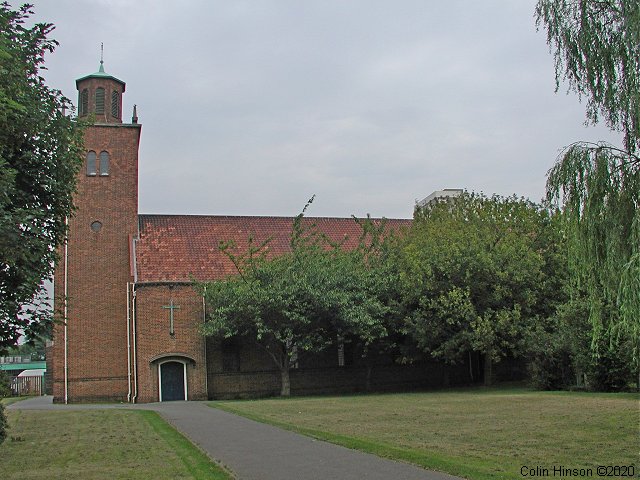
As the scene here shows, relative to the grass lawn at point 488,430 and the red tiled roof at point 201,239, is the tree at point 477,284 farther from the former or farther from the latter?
the red tiled roof at point 201,239

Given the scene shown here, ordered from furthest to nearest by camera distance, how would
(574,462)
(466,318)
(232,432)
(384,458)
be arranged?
1. (466,318)
2. (232,432)
3. (384,458)
4. (574,462)

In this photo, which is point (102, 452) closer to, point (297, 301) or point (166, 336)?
point (297, 301)

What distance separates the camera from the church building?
1410 inches

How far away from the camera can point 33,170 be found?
12.6 metres

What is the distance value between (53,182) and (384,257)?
25.2 metres

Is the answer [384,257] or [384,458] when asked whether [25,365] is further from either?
[384,458]

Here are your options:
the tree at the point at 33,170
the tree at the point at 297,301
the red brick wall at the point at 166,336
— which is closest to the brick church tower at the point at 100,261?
the red brick wall at the point at 166,336

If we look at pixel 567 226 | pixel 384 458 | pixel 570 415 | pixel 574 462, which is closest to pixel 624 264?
pixel 567 226

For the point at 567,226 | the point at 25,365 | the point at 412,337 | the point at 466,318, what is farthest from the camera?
the point at 25,365

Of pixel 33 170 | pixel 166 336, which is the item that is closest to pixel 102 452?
pixel 33 170

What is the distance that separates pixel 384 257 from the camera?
36.6 m

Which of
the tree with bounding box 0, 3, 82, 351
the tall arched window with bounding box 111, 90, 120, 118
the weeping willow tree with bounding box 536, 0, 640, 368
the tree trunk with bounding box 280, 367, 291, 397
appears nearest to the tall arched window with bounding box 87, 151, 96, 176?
the tall arched window with bounding box 111, 90, 120, 118

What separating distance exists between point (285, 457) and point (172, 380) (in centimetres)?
2504

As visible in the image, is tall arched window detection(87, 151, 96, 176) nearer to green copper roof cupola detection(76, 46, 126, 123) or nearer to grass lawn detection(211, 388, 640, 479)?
green copper roof cupola detection(76, 46, 126, 123)
